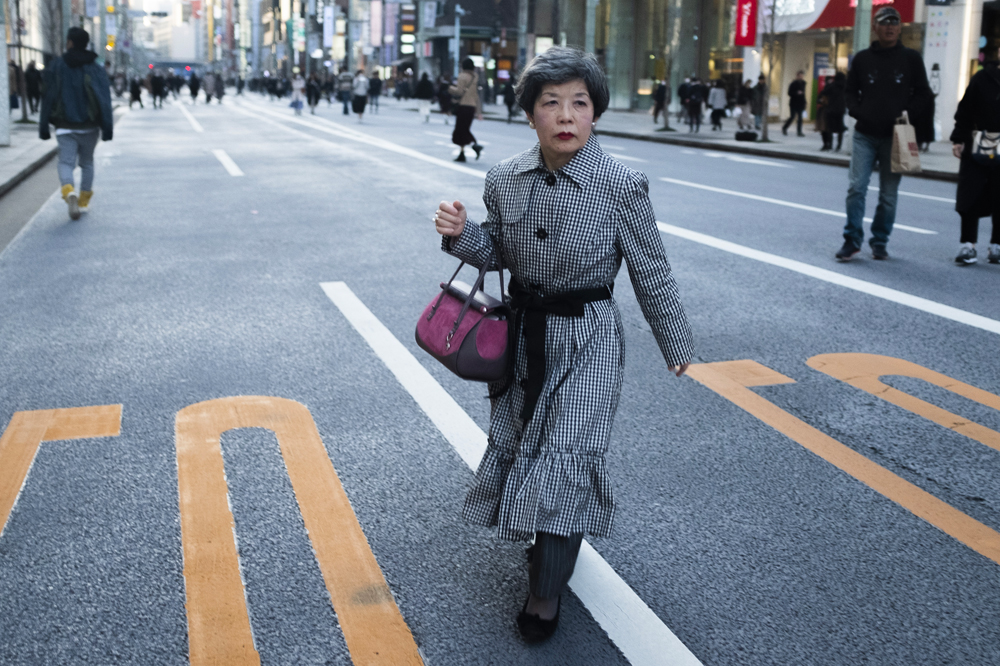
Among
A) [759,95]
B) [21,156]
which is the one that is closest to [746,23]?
[759,95]

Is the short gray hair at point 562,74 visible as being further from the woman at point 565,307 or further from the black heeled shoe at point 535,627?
the black heeled shoe at point 535,627

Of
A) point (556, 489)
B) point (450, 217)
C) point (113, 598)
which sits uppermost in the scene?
point (450, 217)

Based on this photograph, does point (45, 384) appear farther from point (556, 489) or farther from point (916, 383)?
point (916, 383)

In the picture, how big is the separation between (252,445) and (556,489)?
1.95 meters

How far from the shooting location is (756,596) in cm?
309

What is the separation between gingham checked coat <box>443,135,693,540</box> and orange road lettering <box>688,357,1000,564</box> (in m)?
1.38

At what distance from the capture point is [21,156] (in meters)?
18.1

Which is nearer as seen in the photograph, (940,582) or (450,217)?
(450,217)

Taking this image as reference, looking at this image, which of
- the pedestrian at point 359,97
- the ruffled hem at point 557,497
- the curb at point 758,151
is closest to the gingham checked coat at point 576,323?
the ruffled hem at point 557,497

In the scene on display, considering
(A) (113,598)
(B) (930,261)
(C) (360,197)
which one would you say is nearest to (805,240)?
(B) (930,261)

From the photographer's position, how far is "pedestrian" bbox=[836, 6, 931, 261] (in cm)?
839

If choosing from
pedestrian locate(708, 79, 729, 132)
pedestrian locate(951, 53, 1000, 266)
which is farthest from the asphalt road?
pedestrian locate(708, 79, 729, 132)

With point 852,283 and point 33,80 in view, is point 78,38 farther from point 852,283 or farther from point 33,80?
point 33,80

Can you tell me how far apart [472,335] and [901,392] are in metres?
3.09
